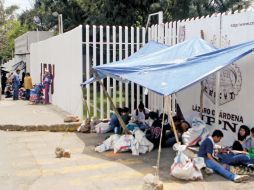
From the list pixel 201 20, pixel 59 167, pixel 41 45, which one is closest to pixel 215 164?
pixel 59 167

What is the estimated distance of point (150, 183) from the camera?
21.8ft

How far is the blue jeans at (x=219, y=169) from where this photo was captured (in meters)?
7.67

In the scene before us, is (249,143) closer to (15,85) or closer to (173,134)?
(173,134)

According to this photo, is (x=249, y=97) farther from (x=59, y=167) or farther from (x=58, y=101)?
(x=58, y=101)

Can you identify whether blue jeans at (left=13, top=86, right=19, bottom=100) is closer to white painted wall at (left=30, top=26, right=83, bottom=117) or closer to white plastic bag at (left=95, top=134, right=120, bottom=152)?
white painted wall at (left=30, top=26, right=83, bottom=117)

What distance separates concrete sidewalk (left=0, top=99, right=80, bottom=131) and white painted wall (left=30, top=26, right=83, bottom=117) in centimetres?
55

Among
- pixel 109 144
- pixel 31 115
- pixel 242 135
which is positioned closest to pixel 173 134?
pixel 109 144

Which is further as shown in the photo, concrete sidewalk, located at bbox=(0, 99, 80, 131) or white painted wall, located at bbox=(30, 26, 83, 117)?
white painted wall, located at bbox=(30, 26, 83, 117)

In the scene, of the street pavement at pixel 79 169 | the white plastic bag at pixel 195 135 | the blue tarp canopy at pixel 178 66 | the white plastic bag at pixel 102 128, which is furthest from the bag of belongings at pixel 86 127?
the white plastic bag at pixel 195 135

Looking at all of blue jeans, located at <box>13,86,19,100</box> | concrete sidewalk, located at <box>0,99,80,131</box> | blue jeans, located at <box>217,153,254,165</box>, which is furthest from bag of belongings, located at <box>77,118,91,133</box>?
blue jeans, located at <box>13,86,19,100</box>

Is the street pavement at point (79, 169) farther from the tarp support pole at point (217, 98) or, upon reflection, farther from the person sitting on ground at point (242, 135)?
the tarp support pole at point (217, 98)

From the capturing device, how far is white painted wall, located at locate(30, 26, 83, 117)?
13969 mm

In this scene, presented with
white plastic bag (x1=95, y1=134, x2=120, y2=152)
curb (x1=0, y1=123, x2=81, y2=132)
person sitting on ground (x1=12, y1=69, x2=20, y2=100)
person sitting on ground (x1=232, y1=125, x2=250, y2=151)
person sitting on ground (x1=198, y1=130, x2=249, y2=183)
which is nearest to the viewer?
person sitting on ground (x1=198, y1=130, x2=249, y2=183)

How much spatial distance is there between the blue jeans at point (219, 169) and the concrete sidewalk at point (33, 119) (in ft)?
18.8
